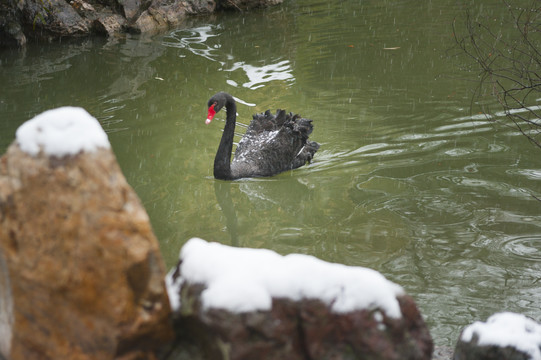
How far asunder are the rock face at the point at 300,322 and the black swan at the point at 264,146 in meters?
3.77

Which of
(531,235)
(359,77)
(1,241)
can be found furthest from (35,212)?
(359,77)

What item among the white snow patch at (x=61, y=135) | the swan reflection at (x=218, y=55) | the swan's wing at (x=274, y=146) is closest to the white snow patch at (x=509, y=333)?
the white snow patch at (x=61, y=135)

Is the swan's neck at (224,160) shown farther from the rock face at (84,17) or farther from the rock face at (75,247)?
the rock face at (84,17)

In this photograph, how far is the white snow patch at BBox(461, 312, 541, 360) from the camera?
9.18 ft

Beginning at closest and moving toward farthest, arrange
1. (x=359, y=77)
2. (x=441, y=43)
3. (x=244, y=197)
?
(x=244, y=197) → (x=359, y=77) → (x=441, y=43)

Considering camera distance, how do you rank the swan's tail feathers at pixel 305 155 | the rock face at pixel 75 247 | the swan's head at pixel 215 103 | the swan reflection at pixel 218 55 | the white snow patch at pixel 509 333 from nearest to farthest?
the rock face at pixel 75 247 < the white snow patch at pixel 509 333 < the swan's head at pixel 215 103 < the swan's tail feathers at pixel 305 155 < the swan reflection at pixel 218 55

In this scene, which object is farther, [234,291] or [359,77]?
[359,77]

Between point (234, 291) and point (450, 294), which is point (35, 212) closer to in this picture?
point (234, 291)

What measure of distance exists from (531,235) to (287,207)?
2.15 m

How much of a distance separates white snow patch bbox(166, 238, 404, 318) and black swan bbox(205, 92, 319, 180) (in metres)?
3.68

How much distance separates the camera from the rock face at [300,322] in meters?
2.49

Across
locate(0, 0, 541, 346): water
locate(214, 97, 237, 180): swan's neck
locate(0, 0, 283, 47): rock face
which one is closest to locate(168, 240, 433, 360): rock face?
locate(0, 0, 541, 346): water

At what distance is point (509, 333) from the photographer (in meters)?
2.85

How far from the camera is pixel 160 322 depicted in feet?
8.58
